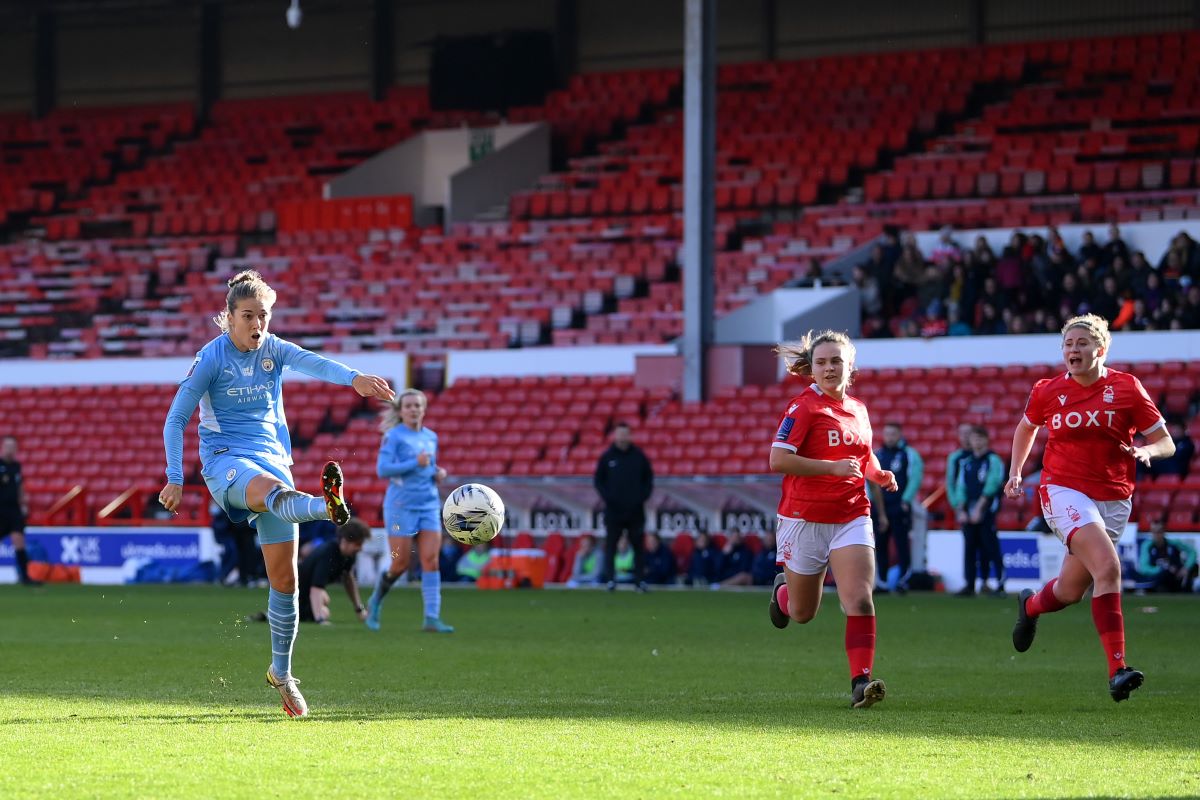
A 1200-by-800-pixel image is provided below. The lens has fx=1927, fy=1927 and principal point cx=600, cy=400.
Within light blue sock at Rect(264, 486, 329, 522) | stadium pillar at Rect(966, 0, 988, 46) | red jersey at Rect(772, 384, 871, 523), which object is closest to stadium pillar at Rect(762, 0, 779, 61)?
stadium pillar at Rect(966, 0, 988, 46)

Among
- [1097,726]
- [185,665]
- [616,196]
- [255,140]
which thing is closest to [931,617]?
[185,665]

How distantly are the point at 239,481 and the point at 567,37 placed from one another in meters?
35.0

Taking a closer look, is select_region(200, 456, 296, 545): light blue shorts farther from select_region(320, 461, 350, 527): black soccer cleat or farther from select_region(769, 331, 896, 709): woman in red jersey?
select_region(769, 331, 896, 709): woman in red jersey

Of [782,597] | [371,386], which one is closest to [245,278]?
[371,386]

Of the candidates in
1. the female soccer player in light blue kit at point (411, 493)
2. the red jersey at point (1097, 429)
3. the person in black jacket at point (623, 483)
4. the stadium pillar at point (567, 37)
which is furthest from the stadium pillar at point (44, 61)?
the red jersey at point (1097, 429)

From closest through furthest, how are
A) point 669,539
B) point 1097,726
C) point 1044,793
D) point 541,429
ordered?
point 1044,793
point 1097,726
point 669,539
point 541,429

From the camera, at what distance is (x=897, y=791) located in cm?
634

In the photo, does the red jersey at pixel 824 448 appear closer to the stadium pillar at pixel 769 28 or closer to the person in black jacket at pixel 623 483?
the person in black jacket at pixel 623 483

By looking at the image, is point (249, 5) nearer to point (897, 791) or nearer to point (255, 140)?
point (255, 140)

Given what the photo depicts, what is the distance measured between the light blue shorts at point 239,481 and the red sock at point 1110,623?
154 inches

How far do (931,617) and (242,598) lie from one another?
796 cm

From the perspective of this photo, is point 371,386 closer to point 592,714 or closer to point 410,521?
point 592,714

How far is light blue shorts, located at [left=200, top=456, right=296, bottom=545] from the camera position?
8.60m

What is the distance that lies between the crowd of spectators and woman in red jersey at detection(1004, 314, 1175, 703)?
16390 mm
